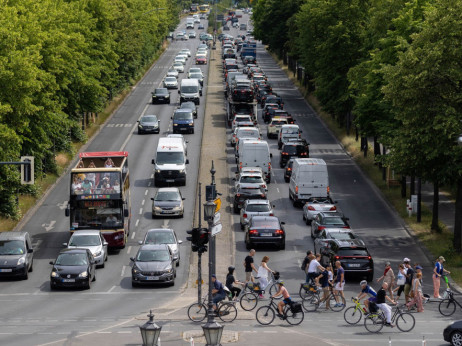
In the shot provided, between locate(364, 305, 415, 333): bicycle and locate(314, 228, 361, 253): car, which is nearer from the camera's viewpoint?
locate(364, 305, 415, 333): bicycle

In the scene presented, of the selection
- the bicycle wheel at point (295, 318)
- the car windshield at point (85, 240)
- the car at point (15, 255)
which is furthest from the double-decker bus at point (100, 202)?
the bicycle wheel at point (295, 318)

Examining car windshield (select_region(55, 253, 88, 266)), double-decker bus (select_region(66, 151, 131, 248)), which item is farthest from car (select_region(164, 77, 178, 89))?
car windshield (select_region(55, 253, 88, 266))

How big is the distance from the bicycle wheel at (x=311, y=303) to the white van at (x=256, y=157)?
29.3 meters

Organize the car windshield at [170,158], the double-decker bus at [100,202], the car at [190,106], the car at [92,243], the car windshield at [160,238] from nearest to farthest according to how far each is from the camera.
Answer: the car at [92,243] → the car windshield at [160,238] → the double-decker bus at [100,202] → the car windshield at [170,158] → the car at [190,106]

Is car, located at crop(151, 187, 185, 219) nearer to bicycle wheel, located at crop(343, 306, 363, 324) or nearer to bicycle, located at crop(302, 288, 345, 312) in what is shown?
bicycle, located at crop(302, 288, 345, 312)

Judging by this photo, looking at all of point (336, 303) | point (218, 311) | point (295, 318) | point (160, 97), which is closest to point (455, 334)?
point (295, 318)

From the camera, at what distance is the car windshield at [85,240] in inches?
1805

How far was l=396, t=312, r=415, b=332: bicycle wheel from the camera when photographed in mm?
32406

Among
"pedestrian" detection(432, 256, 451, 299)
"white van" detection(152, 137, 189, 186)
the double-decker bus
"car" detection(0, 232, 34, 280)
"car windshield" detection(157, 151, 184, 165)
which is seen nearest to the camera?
"pedestrian" detection(432, 256, 451, 299)

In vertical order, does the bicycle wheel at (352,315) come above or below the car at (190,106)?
below

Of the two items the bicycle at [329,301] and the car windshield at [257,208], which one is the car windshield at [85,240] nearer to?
the car windshield at [257,208]

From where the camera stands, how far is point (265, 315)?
33.0 m

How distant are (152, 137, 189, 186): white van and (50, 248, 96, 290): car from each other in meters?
21.7

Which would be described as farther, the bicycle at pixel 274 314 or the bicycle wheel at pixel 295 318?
the bicycle wheel at pixel 295 318
